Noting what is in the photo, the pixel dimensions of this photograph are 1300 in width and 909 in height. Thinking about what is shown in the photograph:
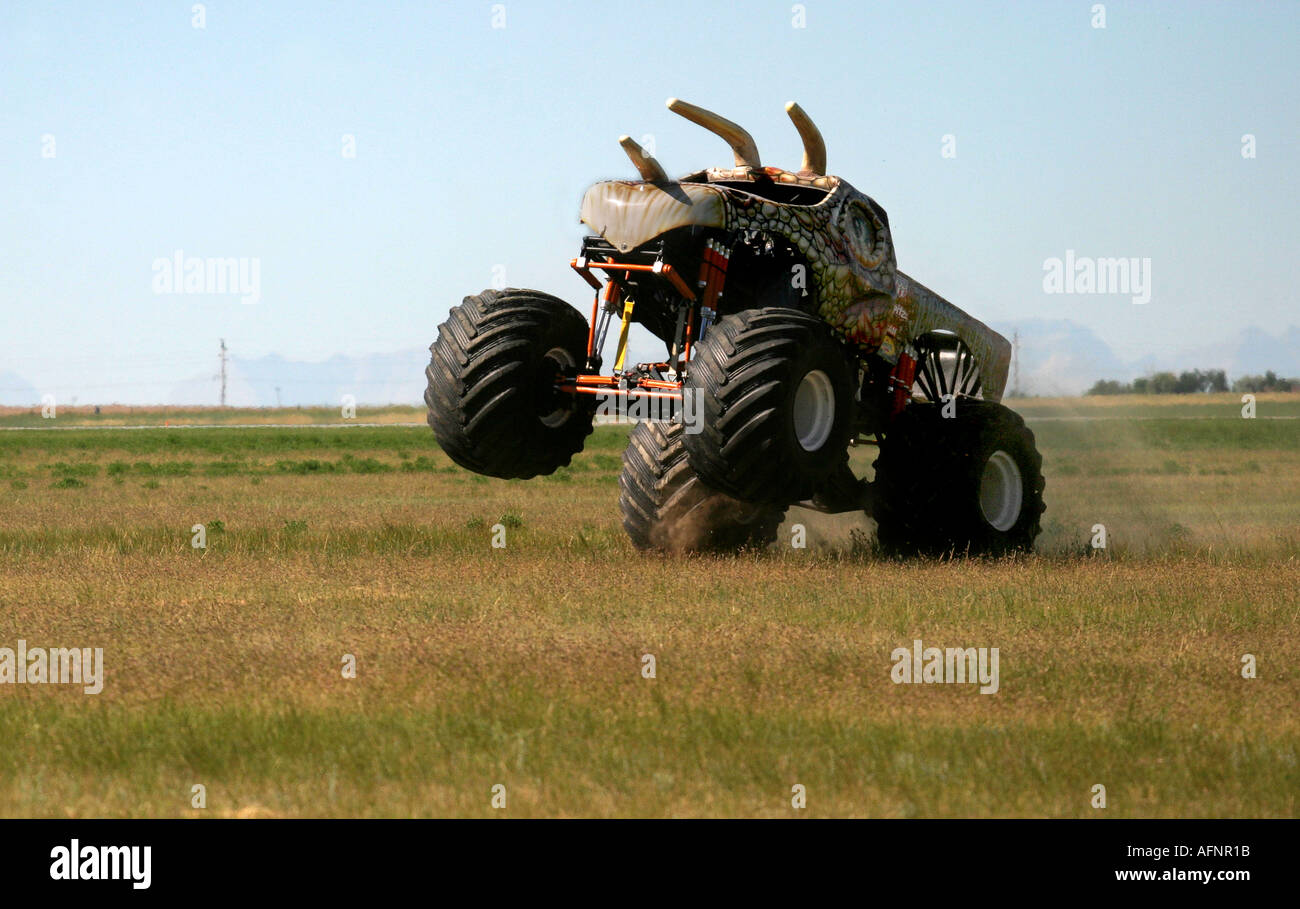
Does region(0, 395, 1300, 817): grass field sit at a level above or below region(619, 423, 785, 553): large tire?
below

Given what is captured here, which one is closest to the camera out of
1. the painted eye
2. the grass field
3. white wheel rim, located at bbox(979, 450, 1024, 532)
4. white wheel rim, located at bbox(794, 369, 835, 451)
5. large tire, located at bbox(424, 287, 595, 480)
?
the grass field

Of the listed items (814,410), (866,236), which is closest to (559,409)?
(814,410)

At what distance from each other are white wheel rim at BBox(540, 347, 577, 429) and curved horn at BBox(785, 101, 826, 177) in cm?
292

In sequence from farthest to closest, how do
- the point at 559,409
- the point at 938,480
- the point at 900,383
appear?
the point at 900,383 → the point at 938,480 → the point at 559,409

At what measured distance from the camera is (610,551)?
49.3 feet

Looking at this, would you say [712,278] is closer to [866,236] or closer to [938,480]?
[866,236]

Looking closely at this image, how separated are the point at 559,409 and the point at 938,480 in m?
3.81

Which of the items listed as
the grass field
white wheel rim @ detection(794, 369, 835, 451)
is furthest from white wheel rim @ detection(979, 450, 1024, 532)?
white wheel rim @ detection(794, 369, 835, 451)

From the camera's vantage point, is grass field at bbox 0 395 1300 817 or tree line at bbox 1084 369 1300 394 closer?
grass field at bbox 0 395 1300 817

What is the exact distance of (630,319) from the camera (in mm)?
13664

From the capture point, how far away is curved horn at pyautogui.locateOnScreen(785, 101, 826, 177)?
1433cm

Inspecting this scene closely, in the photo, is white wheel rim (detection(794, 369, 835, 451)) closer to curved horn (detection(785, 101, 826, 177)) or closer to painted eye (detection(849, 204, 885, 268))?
painted eye (detection(849, 204, 885, 268))

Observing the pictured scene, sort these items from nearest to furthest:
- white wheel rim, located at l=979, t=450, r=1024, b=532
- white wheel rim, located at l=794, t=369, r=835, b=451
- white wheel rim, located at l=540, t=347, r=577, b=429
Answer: white wheel rim, located at l=794, t=369, r=835, b=451 → white wheel rim, located at l=540, t=347, r=577, b=429 → white wheel rim, located at l=979, t=450, r=1024, b=532
